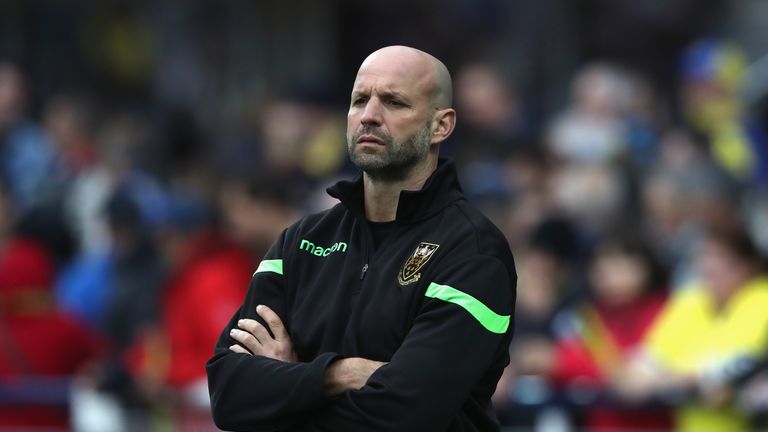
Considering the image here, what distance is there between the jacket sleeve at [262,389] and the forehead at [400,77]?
2.48 ft

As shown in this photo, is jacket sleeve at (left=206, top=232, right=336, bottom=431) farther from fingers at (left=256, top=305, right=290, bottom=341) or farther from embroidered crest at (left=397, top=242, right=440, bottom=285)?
embroidered crest at (left=397, top=242, right=440, bottom=285)

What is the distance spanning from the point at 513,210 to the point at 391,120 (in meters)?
5.72

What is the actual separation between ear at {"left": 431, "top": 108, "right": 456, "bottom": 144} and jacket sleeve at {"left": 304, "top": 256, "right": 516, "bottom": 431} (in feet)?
1.40

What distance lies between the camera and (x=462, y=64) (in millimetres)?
14023

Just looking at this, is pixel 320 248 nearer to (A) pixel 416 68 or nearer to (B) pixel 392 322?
(B) pixel 392 322

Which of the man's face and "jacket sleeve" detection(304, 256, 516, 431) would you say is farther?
the man's face

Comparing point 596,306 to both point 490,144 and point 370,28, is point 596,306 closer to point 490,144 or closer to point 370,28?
point 490,144

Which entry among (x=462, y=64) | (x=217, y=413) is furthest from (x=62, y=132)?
(x=217, y=413)

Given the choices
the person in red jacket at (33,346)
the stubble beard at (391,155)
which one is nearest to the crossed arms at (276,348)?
the stubble beard at (391,155)

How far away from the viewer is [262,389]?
470 cm

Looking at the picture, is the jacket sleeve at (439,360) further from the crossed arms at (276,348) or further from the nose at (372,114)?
the nose at (372,114)

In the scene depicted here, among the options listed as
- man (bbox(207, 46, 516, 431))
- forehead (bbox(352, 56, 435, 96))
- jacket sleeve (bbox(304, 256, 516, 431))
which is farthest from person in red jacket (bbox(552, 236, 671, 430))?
forehead (bbox(352, 56, 435, 96))

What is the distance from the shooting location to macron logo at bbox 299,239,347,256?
4934 millimetres

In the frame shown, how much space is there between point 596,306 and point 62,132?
21.2ft
